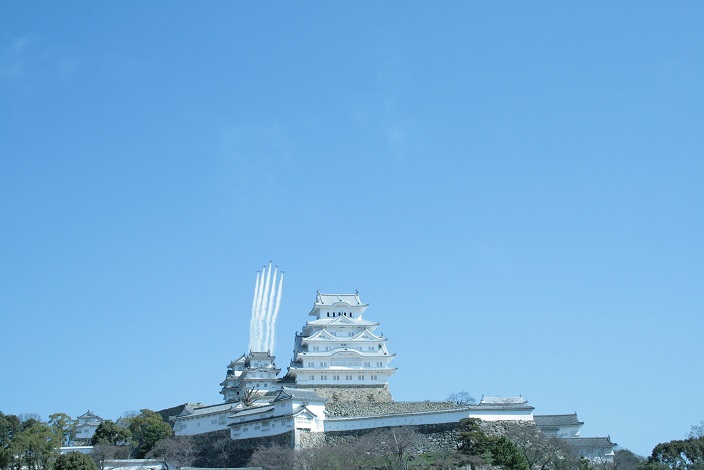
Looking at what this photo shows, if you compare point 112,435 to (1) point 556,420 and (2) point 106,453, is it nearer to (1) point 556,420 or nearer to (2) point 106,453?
(2) point 106,453

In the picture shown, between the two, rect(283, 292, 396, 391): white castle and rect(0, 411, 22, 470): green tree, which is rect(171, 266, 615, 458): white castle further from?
rect(0, 411, 22, 470): green tree

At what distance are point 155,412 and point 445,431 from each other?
21.9m

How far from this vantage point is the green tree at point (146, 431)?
48.3 m

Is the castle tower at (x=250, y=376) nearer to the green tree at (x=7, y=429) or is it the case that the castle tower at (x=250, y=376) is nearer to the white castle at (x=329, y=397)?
the white castle at (x=329, y=397)

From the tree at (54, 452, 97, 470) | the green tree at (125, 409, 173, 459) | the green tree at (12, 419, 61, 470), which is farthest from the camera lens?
→ the green tree at (125, 409, 173, 459)

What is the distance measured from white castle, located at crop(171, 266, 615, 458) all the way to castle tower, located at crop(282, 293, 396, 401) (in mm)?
68

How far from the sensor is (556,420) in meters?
51.2

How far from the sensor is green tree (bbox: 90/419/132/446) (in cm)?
4969

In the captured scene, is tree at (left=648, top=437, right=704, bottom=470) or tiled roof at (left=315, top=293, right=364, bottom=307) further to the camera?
tiled roof at (left=315, top=293, right=364, bottom=307)

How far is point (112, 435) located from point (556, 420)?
28120 millimetres

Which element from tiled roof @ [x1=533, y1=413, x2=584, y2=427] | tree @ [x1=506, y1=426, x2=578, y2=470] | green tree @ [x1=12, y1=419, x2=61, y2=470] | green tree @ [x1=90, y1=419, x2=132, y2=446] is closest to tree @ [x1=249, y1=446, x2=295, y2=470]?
green tree @ [x1=12, y1=419, x2=61, y2=470]

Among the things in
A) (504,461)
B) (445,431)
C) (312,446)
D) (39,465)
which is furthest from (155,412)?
(504,461)

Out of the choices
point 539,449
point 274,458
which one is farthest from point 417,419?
point 274,458

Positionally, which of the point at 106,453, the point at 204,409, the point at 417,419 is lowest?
the point at 106,453
